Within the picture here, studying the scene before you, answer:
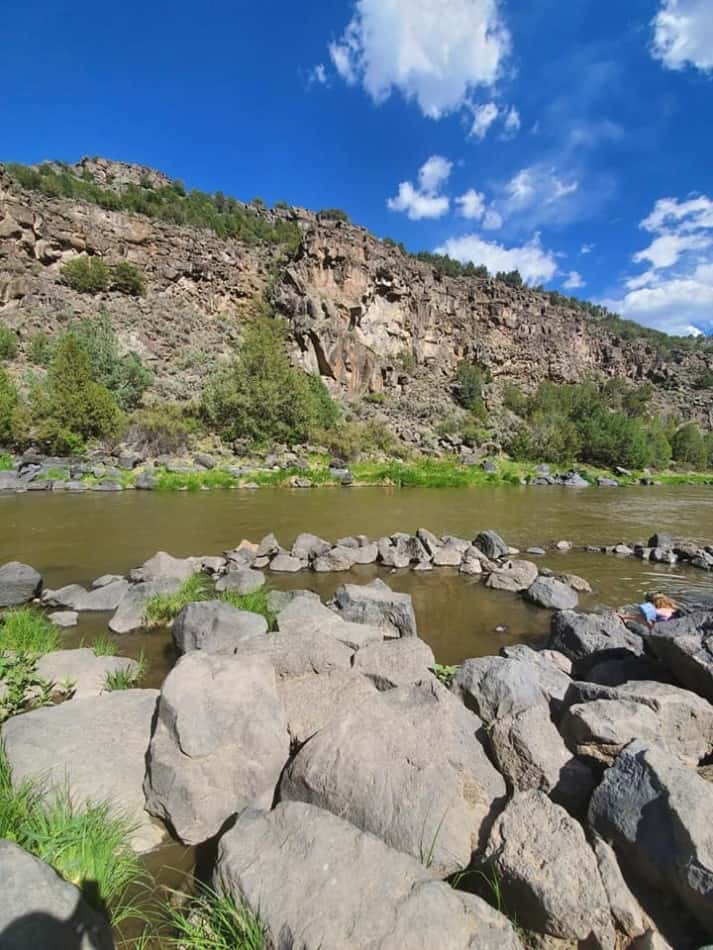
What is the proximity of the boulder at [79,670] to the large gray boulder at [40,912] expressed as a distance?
2844 millimetres

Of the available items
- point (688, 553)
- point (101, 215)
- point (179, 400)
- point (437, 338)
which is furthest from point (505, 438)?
point (101, 215)

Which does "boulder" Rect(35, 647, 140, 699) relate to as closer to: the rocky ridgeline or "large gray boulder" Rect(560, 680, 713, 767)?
the rocky ridgeline

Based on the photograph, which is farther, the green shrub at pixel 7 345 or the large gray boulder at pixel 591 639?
the green shrub at pixel 7 345

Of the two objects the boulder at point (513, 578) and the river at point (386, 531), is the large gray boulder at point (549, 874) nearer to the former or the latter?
the river at point (386, 531)

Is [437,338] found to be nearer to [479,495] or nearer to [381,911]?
[479,495]

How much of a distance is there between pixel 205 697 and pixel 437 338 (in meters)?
75.5

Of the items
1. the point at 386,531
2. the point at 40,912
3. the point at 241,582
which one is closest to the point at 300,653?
the point at 40,912

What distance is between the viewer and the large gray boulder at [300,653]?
420 cm

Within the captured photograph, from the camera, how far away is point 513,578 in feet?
31.3

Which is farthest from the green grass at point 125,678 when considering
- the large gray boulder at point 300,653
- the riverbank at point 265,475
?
the riverbank at point 265,475

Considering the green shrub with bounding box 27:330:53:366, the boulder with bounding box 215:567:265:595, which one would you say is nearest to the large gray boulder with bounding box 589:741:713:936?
the boulder with bounding box 215:567:265:595

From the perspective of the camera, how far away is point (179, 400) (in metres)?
40.8

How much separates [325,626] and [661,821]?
3966mm

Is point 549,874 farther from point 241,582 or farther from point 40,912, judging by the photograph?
point 241,582
